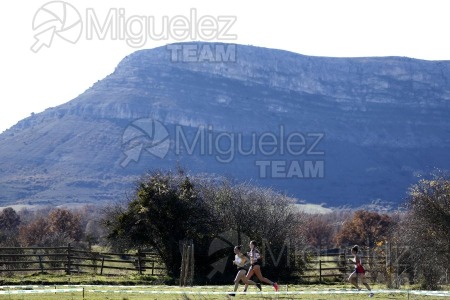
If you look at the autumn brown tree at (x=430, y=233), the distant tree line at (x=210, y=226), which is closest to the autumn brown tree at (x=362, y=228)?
the distant tree line at (x=210, y=226)

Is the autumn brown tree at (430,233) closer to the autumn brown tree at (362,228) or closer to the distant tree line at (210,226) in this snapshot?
the distant tree line at (210,226)

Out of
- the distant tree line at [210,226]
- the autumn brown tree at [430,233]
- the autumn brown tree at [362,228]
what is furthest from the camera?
the autumn brown tree at [362,228]

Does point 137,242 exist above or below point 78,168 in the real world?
below

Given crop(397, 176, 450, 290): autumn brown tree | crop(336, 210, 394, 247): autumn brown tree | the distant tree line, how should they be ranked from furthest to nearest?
crop(336, 210, 394, 247): autumn brown tree < the distant tree line < crop(397, 176, 450, 290): autumn brown tree

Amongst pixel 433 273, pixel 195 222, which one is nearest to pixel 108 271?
pixel 195 222

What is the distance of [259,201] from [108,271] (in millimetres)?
9469

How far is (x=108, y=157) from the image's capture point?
187 meters

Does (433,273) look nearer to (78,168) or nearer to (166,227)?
(166,227)

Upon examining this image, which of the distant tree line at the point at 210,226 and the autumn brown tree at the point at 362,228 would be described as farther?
the autumn brown tree at the point at 362,228

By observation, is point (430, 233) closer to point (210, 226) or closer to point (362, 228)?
point (210, 226)

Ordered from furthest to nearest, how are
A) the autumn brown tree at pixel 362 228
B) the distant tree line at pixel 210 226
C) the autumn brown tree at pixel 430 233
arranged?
the autumn brown tree at pixel 362 228 → the distant tree line at pixel 210 226 → the autumn brown tree at pixel 430 233

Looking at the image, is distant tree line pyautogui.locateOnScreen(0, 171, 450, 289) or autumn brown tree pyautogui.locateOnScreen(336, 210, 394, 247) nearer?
distant tree line pyautogui.locateOnScreen(0, 171, 450, 289)

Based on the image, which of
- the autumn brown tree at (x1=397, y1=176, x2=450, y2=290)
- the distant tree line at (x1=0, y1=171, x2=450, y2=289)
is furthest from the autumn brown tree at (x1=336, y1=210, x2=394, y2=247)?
the autumn brown tree at (x1=397, y1=176, x2=450, y2=290)

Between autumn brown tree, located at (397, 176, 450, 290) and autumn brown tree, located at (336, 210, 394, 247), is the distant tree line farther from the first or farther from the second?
autumn brown tree, located at (336, 210, 394, 247)
